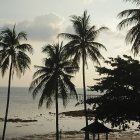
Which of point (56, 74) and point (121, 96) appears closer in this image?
point (121, 96)

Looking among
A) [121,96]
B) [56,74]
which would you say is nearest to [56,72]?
[56,74]

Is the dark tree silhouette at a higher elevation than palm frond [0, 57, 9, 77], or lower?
lower

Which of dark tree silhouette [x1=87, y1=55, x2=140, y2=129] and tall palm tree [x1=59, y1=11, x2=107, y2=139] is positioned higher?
tall palm tree [x1=59, y1=11, x2=107, y2=139]

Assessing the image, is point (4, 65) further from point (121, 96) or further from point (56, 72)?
point (121, 96)

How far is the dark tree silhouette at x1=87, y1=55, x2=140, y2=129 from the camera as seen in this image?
27.3m

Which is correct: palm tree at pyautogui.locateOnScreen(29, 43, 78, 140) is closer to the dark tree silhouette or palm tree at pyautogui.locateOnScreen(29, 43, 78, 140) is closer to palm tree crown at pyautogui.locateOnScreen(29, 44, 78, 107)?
palm tree crown at pyautogui.locateOnScreen(29, 44, 78, 107)

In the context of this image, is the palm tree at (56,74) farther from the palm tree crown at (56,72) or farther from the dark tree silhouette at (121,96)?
the dark tree silhouette at (121,96)

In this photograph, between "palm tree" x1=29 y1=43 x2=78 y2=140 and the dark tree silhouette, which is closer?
the dark tree silhouette

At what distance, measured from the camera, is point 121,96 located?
92.0 ft

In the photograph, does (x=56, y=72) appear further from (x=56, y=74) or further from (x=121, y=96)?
(x=121, y=96)

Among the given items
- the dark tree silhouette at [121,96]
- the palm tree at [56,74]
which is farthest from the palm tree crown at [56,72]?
the dark tree silhouette at [121,96]

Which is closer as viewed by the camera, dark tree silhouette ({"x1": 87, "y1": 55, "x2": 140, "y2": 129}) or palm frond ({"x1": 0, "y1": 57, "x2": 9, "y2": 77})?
dark tree silhouette ({"x1": 87, "y1": 55, "x2": 140, "y2": 129})

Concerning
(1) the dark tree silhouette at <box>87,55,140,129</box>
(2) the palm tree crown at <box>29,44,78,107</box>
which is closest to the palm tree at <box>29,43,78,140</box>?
(2) the palm tree crown at <box>29,44,78,107</box>

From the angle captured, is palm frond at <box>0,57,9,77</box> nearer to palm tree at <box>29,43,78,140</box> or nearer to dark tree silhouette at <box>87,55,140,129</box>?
palm tree at <box>29,43,78,140</box>
